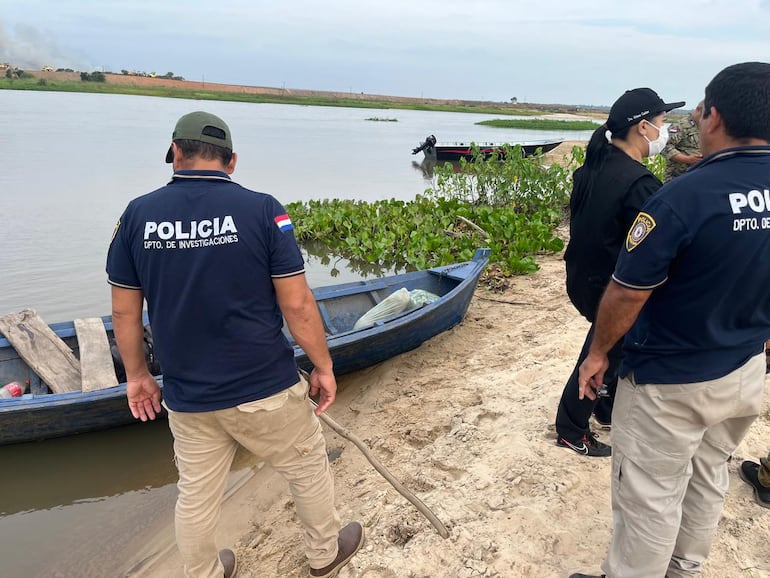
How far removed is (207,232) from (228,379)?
592mm

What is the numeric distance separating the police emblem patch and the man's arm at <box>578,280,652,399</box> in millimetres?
A: 158

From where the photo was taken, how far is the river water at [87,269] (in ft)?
12.6

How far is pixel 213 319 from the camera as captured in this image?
207 cm

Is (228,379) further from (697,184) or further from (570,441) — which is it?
(570,441)

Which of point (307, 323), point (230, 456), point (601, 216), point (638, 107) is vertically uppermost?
point (638, 107)

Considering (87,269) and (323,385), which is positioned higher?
(323,385)

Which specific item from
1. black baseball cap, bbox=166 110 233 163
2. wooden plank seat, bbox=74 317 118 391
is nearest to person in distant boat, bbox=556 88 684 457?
black baseball cap, bbox=166 110 233 163

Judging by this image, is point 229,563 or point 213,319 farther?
point 229,563

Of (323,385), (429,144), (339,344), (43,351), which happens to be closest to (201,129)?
(323,385)

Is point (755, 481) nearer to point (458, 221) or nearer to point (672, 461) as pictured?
point (672, 461)

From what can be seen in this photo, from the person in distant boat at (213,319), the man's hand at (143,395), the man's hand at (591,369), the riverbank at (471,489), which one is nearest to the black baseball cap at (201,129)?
the person in distant boat at (213,319)

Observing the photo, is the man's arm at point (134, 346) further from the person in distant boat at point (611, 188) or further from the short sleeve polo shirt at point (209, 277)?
the person in distant boat at point (611, 188)

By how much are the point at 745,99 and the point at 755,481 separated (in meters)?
2.25

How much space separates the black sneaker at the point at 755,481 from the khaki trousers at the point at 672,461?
1008mm
